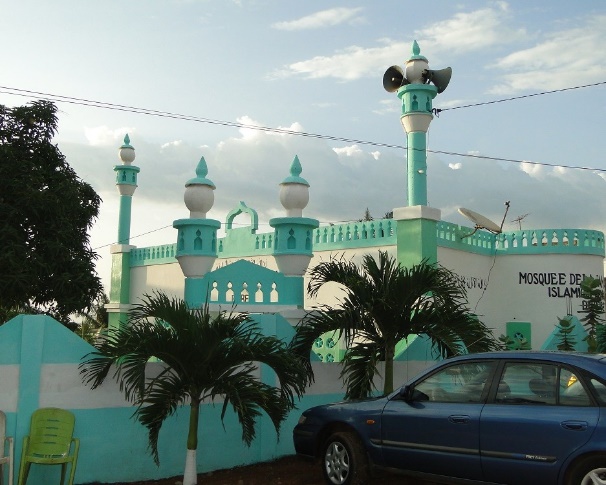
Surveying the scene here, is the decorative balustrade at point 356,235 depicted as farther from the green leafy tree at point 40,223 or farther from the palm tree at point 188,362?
the palm tree at point 188,362

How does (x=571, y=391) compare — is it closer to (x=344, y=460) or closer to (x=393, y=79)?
(x=344, y=460)

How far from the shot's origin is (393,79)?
13320 mm

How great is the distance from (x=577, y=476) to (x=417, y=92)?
8668 millimetres

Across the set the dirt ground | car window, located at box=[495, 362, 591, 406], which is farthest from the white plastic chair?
car window, located at box=[495, 362, 591, 406]

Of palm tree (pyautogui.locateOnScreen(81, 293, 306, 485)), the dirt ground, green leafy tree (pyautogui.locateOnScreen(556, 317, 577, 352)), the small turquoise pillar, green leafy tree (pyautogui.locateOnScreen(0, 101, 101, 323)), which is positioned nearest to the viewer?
palm tree (pyautogui.locateOnScreen(81, 293, 306, 485))

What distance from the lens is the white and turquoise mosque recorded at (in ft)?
35.5

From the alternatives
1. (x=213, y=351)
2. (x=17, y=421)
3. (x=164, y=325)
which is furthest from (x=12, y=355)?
(x=213, y=351)

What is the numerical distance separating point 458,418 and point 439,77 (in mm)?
8381

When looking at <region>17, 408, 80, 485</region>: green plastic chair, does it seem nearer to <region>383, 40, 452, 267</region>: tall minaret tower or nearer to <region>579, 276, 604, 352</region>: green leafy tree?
<region>383, 40, 452, 267</region>: tall minaret tower

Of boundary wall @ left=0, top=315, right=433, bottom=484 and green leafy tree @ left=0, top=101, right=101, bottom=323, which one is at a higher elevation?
green leafy tree @ left=0, top=101, right=101, bottom=323

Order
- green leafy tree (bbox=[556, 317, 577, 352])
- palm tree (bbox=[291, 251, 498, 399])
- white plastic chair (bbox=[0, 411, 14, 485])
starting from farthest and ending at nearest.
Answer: green leafy tree (bbox=[556, 317, 577, 352]), palm tree (bbox=[291, 251, 498, 399]), white plastic chair (bbox=[0, 411, 14, 485])

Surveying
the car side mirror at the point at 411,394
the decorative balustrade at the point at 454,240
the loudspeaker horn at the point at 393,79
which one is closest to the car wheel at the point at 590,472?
the car side mirror at the point at 411,394

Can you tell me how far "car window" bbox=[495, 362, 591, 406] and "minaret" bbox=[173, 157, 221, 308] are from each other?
583cm

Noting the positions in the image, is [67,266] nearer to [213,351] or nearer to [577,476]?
[213,351]
